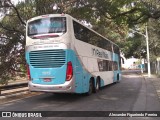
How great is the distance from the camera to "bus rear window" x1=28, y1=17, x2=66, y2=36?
45.0 feet

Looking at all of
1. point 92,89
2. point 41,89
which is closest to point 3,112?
point 41,89

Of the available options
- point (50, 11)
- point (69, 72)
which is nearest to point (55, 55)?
point (69, 72)

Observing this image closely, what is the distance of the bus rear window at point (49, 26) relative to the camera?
13703 millimetres

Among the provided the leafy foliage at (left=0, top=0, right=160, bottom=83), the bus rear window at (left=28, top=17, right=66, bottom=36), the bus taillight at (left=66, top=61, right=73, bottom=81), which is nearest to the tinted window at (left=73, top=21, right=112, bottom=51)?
the bus rear window at (left=28, top=17, right=66, bottom=36)

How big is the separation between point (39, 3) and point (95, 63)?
265 inches

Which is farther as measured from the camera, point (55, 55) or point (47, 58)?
point (47, 58)

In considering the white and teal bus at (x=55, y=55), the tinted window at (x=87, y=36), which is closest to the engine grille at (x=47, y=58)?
the white and teal bus at (x=55, y=55)

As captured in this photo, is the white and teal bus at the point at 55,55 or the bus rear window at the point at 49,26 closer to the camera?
the white and teal bus at the point at 55,55

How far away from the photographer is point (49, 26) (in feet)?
45.3

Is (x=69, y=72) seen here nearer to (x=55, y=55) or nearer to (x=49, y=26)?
(x=55, y=55)

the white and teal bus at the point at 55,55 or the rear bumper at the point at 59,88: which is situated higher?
the white and teal bus at the point at 55,55

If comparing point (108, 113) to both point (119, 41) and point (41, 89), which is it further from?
point (119, 41)

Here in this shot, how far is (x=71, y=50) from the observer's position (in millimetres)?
13562

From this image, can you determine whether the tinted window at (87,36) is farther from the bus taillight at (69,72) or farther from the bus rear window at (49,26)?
the bus taillight at (69,72)
